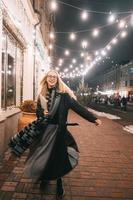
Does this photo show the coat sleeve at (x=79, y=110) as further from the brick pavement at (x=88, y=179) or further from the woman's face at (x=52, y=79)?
the brick pavement at (x=88, y=179)

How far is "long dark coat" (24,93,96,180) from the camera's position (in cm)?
522

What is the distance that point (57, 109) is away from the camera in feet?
17.6

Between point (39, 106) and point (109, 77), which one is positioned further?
point (109, 77)

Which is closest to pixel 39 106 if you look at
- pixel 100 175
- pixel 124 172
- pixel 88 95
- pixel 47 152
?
pixel 47 152

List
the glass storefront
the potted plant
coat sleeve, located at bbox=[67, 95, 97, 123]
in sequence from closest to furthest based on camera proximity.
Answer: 1. coat sleeve, located at bbox=[67, 95, 97, 123]
2. the glass storefront
3. the potted plant

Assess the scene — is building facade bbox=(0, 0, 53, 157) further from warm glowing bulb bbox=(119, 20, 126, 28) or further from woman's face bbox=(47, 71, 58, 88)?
warm glowing bulb bbox=(119, 20, 126, 28)

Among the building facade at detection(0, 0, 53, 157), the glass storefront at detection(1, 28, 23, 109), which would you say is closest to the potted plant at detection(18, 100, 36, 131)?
the building facade at detection(0, 0, 53, 157)

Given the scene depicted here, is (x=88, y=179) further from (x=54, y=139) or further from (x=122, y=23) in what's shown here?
(x=122, y=23)

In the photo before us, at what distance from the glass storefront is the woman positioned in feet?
11.6

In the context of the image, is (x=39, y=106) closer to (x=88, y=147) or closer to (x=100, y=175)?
(x=100, y=175)

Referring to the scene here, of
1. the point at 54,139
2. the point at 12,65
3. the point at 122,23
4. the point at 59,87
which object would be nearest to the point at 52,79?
the point at 59,87

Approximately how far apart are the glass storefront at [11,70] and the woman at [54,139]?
355 cm

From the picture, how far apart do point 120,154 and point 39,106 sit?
4.31 meters

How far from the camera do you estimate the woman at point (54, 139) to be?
5199 mm
